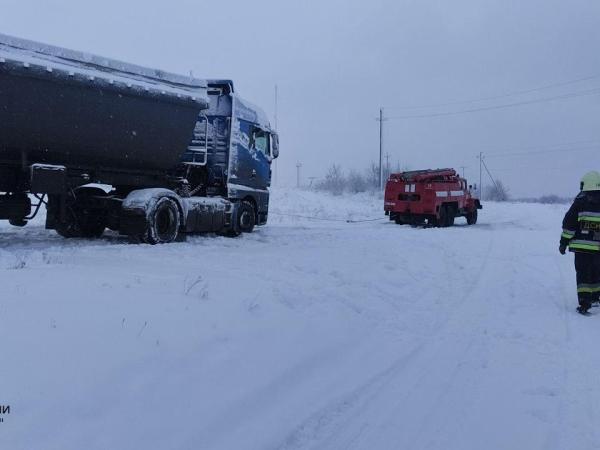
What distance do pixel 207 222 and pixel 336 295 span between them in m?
6.70

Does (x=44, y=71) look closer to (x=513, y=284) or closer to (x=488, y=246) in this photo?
(x=513, y=284)

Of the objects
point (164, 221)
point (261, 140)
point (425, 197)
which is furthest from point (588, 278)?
point (425, 197)

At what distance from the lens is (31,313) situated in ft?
12.3

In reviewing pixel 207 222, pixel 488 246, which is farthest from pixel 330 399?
pixel 488 246

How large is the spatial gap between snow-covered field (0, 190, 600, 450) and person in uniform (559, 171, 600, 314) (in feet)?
1.16

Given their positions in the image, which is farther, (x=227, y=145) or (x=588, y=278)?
(x=227, y=145)

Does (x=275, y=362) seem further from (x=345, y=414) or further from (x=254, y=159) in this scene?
(x=254, y=159)

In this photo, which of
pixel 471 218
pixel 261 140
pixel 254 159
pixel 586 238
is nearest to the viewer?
pixel 586 238

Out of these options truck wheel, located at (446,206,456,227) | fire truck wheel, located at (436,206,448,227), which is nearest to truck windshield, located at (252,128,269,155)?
fire truck wheel, located at (436,206,448,227)

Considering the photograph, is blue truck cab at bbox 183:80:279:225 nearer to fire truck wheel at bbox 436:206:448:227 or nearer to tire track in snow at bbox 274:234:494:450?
tire track in snow at bbox 274:234:494:450

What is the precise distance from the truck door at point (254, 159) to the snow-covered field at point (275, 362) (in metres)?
6.46

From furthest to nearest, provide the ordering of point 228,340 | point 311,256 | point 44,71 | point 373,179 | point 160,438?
1. point 373,179
2. point 311,256
3. point 44,71
4. point 228,340
5. point 160,438

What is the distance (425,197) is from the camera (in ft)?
68.8

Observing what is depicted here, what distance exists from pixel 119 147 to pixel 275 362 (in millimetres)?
7270
